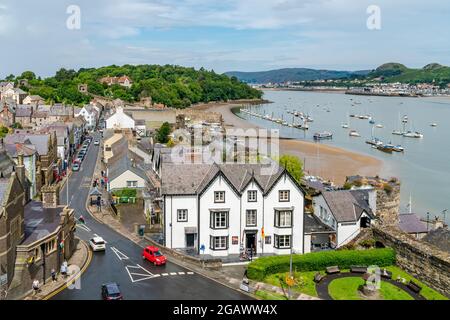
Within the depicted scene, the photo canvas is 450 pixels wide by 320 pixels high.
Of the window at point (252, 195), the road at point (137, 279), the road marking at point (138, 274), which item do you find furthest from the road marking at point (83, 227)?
the window at point (252, 195)

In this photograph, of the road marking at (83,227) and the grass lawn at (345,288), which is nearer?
the grass lawn at (345,288)

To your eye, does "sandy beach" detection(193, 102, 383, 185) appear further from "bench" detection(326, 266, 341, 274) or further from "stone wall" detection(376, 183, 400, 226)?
"bench" detection(326, 266, 341, 274)

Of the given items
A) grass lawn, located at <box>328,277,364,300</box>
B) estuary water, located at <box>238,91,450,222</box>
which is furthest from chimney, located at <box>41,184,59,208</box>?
estuary water, located at <box>238,91,450,222</box>

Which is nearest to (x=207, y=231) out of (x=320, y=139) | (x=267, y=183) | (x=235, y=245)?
(x=235, y=245)

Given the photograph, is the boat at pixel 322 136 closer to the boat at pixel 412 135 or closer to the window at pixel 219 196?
the boat at pixel 412 135

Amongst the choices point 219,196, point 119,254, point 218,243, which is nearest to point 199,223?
point 218,243

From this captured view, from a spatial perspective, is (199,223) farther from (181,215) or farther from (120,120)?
(120,120)
